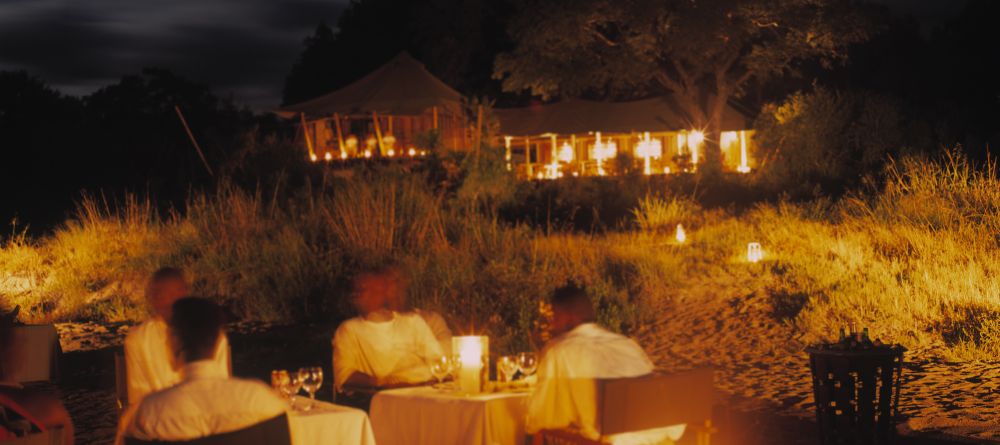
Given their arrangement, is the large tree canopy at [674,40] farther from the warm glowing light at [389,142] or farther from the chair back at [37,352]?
the chair back at [37,352]

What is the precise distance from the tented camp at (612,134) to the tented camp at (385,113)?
2.79m

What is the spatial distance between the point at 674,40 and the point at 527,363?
91.3 ft

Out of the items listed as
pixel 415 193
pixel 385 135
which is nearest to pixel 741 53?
pixel 385 135

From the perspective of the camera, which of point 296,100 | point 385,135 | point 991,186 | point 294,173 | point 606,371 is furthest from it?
point 296,100

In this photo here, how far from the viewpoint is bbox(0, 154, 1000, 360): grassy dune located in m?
11.3

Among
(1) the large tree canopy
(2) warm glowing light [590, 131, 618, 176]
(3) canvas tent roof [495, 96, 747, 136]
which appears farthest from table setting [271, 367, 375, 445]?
(3) canvas tent roof [495, 96, 747, 136]

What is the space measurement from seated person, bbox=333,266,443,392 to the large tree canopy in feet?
81.5

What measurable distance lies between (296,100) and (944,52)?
98.1 feet

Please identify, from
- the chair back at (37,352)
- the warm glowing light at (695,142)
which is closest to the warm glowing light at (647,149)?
the warm glowing light at (695,142)

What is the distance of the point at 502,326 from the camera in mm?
11938

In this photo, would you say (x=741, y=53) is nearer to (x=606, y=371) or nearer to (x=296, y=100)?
(x=296, y=100)

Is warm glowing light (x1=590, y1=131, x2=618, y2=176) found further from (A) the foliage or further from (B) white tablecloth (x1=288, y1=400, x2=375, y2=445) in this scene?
(B) white tablecloth (x1=288, y1=400, x2=375, y2=445)

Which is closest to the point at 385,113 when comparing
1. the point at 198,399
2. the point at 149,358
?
the point at 149,358

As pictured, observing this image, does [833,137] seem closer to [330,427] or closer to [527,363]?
[527,363]
